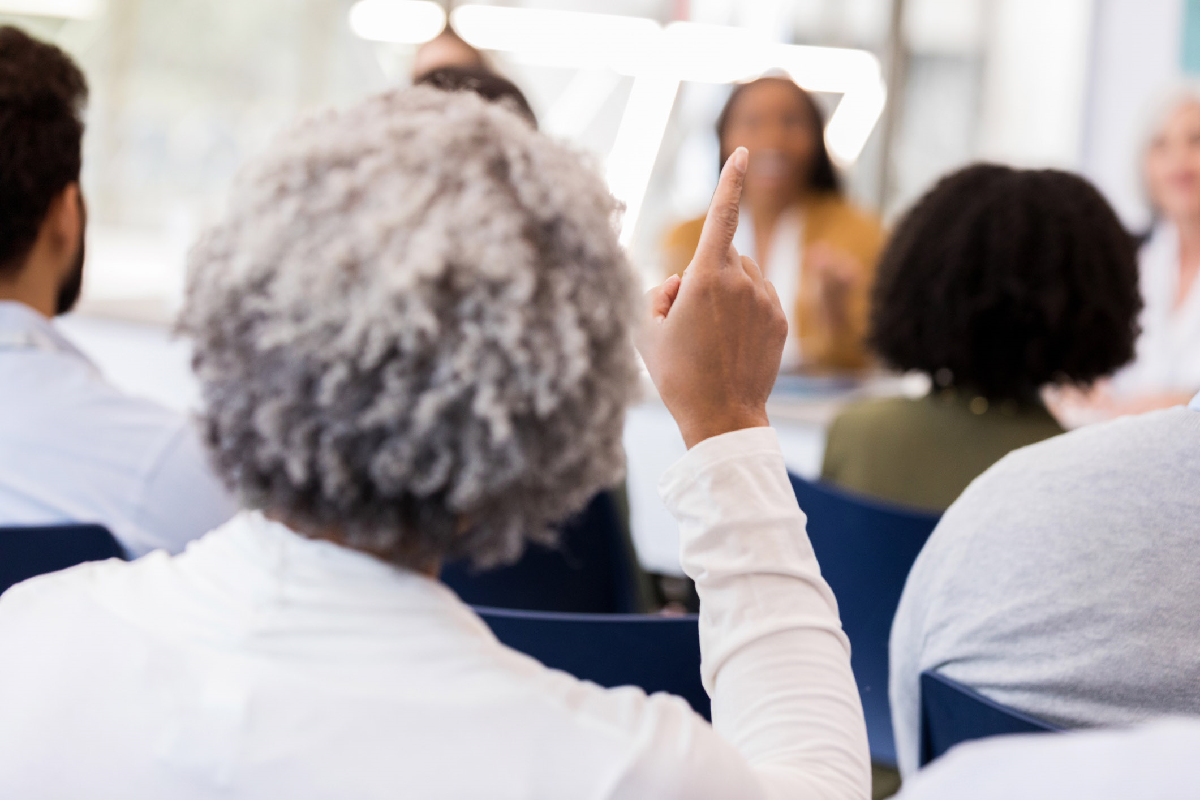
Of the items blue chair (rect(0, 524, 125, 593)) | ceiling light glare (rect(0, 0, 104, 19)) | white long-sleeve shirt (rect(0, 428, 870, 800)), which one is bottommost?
blue chair (rect(0, 524, 125, 593))

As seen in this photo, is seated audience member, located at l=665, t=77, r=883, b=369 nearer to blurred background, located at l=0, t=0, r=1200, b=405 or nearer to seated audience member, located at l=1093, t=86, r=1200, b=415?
seated audience member, located at l=1093, t=86, r=1200, b=415

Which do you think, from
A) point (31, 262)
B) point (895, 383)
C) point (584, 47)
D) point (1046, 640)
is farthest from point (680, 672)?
point (584, 47)

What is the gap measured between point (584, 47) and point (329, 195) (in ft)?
14.0

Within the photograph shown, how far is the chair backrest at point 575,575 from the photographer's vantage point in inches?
63.8

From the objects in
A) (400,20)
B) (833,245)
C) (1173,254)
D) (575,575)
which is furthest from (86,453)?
(400,20)

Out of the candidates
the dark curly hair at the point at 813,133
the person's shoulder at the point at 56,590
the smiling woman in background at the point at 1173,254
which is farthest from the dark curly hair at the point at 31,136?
the smiling woman in background at the point at 1173,254

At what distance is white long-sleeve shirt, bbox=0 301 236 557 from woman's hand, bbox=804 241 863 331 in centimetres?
188

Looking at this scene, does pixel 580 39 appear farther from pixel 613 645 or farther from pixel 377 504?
pixel 377 504

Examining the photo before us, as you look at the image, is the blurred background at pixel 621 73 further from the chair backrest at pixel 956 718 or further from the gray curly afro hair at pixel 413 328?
the gray curly afro hair at pixel 413 328

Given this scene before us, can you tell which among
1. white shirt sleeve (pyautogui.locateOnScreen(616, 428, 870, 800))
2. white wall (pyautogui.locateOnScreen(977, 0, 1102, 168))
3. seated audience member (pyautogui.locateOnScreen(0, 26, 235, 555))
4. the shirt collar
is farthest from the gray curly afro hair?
white wall (pyautogui.locateOnScreen(977, 0, 1102, 168))

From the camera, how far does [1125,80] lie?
4062 mm

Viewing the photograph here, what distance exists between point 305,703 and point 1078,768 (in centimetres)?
32

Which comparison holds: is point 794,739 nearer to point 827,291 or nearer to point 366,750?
point 366,750

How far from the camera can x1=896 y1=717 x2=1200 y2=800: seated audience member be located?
1.35ft
